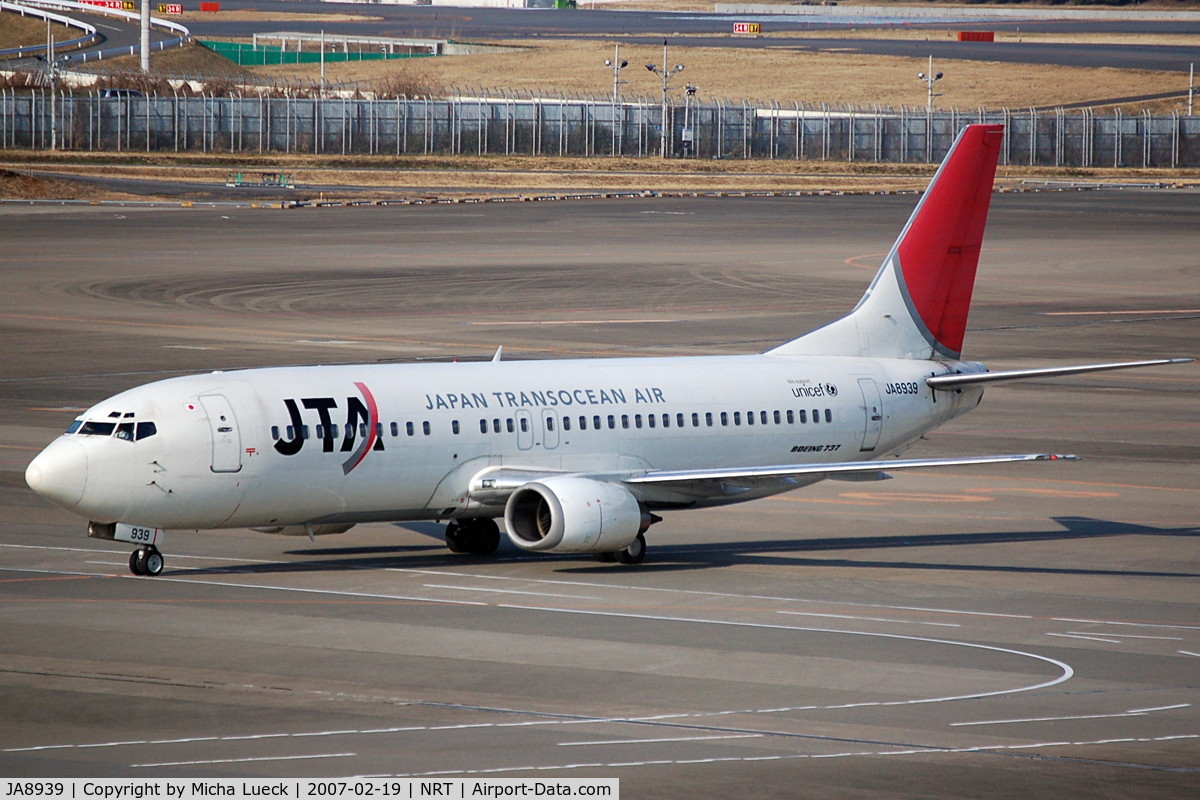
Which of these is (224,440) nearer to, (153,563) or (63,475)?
(63,475)

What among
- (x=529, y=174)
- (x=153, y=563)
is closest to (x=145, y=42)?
(x=529, y=174)

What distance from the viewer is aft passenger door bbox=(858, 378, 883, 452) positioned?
39219 millimetres

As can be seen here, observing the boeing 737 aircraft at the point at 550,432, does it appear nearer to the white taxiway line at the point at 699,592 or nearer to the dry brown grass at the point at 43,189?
the white taxiway line at the point at 699,592

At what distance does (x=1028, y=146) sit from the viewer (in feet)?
569

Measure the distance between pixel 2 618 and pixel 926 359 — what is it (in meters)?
21.8

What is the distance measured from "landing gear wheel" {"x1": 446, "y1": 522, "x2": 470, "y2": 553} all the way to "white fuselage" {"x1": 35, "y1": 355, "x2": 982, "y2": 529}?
5.00ft

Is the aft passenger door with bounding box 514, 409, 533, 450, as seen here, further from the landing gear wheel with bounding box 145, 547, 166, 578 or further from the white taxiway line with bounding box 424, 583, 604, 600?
the landing gear wheel with bounding box 145, 547, 166, 578

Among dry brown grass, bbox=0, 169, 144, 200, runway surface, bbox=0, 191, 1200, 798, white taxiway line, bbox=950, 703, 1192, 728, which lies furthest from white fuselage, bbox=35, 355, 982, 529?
dry brown grass, bbox=0, 169, 144, 200

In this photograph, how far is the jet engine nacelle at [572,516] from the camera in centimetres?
3341

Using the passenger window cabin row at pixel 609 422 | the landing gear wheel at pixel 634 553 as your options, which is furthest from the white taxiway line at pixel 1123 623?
the passenger window cabin row at pixel 609 422

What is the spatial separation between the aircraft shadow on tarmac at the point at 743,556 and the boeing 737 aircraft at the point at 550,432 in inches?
32.9

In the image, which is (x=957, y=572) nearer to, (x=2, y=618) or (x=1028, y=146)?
(x=2, y=618)

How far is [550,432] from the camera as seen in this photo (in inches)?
1398

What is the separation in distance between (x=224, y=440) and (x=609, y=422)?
818cm
